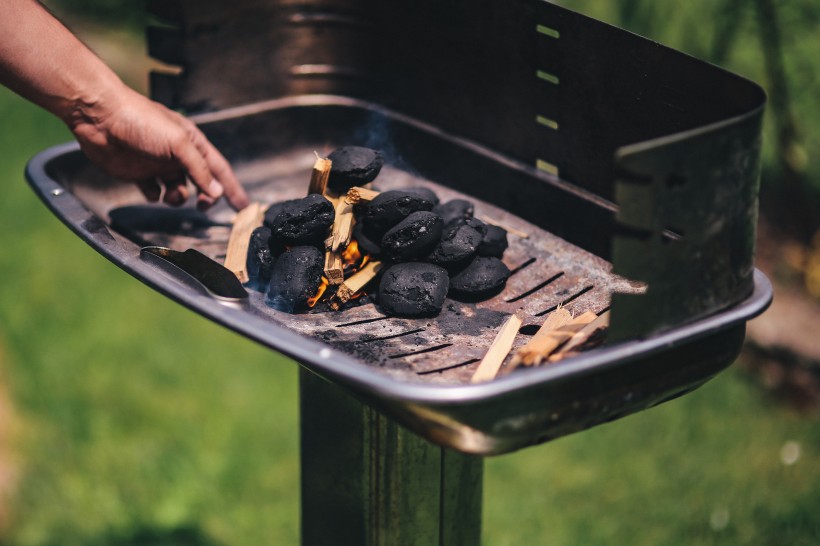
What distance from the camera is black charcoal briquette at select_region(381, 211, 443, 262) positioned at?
1.80 metres

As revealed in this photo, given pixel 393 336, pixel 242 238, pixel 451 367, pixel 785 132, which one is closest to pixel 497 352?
pixel 451 367

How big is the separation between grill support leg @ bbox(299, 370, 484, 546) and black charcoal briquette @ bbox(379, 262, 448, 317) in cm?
20

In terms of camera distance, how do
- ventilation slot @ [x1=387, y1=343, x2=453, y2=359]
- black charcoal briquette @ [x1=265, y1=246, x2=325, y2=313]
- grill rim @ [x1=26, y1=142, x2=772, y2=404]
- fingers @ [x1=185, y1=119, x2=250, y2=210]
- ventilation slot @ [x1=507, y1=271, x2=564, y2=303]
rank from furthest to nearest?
fingers @ [x1=185, y1=119, x2=250, y2=210]
ventilation slot @ [x1=507, y1=271, x2=564, y2=303]
black charcoal briquette @ [x1=265, y1=246, x2=325, y2=313]
ventilation slot @ [x1=387, y1=343, x2=453, y2=359]
grill rim @ [x1=26, y1=142, x2=772, y2=404]

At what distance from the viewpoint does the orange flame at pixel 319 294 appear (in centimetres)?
180

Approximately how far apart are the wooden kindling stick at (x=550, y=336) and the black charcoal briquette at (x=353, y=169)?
469mm

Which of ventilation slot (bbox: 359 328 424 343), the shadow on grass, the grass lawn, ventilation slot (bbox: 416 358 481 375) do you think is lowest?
the shadow on grass

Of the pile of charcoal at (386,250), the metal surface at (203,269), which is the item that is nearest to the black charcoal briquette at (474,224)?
the pile of charcoal at (386,250)

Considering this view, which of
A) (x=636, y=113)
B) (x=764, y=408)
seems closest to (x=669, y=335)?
(x=636, y=113)

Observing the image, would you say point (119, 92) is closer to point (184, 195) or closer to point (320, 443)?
point (184, 195)

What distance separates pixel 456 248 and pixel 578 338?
1.22 ft

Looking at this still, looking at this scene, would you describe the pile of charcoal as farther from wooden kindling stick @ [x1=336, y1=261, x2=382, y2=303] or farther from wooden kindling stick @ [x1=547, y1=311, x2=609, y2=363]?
wooden kindling stick @ [x1=547, y1=311, x2=609, y2=363]

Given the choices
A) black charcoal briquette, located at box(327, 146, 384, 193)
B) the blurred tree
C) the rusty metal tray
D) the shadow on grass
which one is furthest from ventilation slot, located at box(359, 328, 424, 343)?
the blurred tree

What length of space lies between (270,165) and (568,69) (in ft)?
2.71

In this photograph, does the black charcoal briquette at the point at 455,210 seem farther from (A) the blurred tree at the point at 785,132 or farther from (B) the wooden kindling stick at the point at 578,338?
(A) the blurred tree at the point at 785,132
